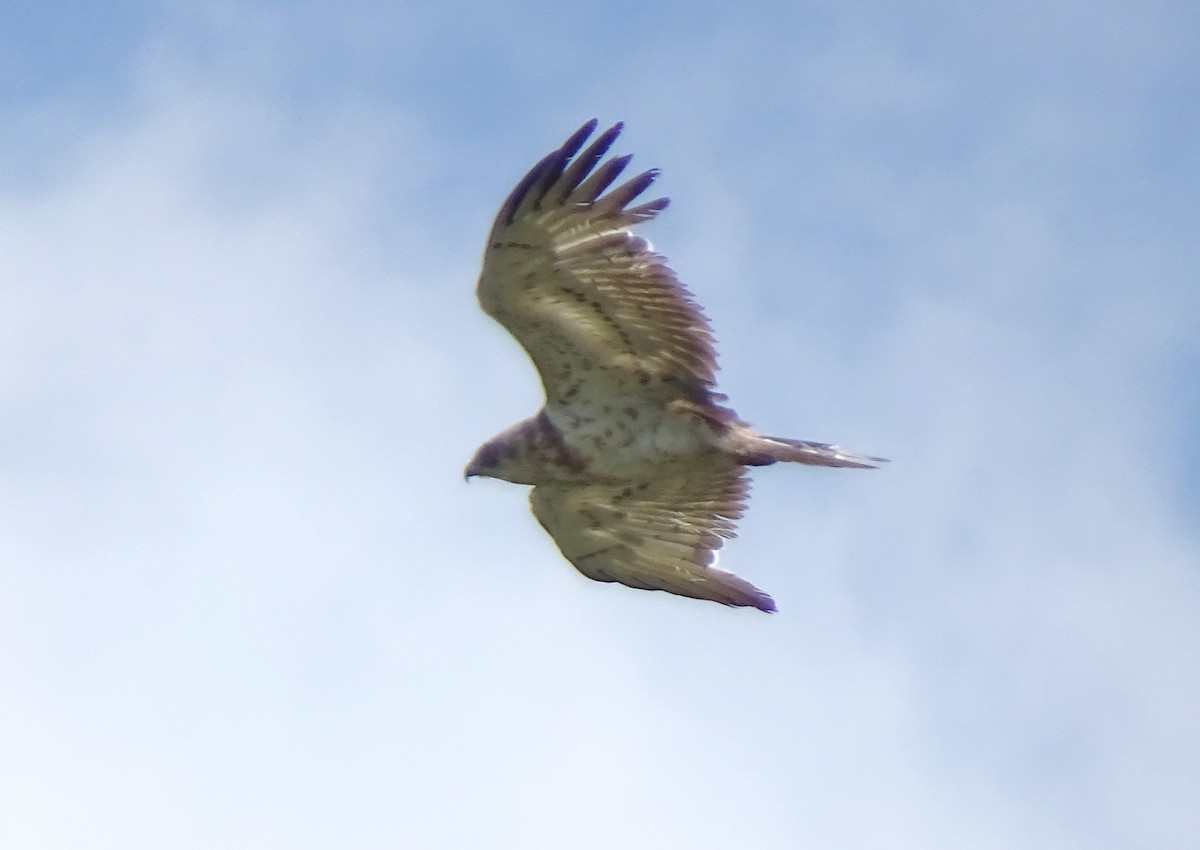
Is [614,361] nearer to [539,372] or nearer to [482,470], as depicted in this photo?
[539,372]

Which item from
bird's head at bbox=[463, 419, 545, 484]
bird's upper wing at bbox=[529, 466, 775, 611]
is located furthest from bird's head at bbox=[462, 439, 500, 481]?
bird's upper wing at bbox=[529, 466, 775, 611]

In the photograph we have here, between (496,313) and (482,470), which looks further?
(482,470)

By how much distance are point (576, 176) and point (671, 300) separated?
2.73 ft

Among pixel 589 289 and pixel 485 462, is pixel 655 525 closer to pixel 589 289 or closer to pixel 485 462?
pixel 485 462

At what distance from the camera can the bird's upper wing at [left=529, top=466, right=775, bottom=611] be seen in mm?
9695

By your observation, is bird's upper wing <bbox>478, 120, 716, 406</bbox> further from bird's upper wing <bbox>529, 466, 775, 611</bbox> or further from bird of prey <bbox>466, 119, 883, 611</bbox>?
bird's upper wing <bbox>529, 466, 775, 611</bbox>

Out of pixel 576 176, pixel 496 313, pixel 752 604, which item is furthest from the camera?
pixel 752 604

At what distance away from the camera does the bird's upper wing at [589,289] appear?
8289 millimetres

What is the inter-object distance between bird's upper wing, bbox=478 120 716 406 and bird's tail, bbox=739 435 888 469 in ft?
1.16

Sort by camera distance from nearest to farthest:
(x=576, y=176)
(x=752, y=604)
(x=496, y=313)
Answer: (x=576, y=176)
(x=496, y=313)
(x=752, y=604)

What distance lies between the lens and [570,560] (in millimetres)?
9977

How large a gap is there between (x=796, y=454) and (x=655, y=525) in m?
1.23

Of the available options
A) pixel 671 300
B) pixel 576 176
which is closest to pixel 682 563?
pixel 671 300

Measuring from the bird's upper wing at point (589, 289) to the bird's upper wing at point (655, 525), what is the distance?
0.77 m
